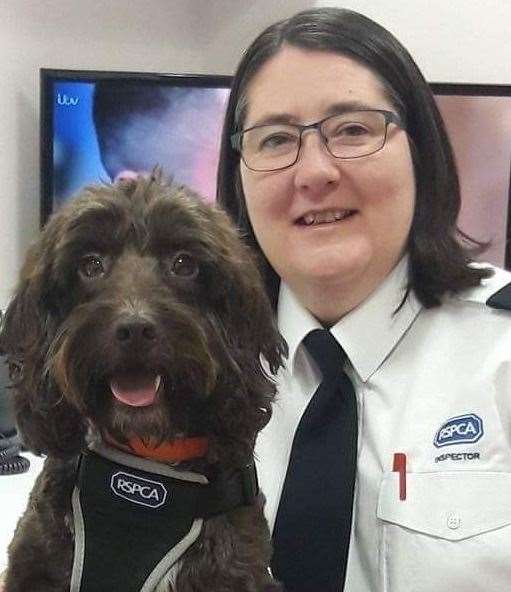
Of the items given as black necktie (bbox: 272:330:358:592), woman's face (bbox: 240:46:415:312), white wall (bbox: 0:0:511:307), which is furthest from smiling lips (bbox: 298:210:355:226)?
white wall (bbox: 0:0:511:307)

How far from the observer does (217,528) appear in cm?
114

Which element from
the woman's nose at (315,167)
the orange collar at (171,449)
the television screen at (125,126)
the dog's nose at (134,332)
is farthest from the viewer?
the television screen at (125,126)

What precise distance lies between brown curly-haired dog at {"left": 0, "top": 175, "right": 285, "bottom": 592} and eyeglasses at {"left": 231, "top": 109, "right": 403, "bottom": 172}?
323mm

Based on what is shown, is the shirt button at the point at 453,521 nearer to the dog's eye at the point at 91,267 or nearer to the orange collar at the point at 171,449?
the orange collar at the point at 171,449

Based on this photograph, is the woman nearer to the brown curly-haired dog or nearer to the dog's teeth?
the brown curly-haired dog

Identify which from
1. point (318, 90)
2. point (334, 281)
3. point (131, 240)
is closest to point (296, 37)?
point (318, 90)

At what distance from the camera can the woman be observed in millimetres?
1366

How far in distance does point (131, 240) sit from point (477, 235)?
2012mm

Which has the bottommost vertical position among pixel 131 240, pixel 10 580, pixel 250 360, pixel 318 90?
pixel 10 580

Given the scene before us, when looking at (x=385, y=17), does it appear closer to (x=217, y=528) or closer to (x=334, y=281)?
(x=334, y=281)

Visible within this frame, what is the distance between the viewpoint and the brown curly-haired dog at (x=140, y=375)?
3.57 ft

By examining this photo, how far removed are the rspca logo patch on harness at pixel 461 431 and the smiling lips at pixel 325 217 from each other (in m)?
0.36

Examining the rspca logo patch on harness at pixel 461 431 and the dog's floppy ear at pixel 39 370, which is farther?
the rspca logo patch on harness at pixel 461 431

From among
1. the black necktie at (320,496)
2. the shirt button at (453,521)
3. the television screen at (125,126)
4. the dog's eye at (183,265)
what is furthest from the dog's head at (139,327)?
the television screen at (125,126)
